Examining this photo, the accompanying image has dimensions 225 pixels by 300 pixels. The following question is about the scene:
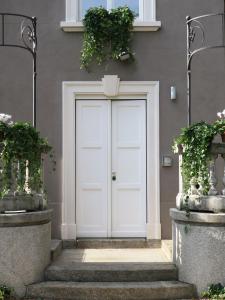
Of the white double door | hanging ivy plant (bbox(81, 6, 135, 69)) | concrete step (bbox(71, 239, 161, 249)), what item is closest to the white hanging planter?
the white double door

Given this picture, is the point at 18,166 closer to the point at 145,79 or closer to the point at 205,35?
the point at 145,79

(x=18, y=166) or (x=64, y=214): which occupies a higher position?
(x=18, y=166)

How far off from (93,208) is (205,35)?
10.9 ft

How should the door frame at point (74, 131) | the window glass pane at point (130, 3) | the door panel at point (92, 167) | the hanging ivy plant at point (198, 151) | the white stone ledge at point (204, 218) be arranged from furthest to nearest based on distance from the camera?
the window glass pane at point (130, 3) → the door panel at point (92, 167) → the door frame at point (74, 131) → the hanging ivy plant at point (198, 151) → the white stone ledge at point (204, 218)

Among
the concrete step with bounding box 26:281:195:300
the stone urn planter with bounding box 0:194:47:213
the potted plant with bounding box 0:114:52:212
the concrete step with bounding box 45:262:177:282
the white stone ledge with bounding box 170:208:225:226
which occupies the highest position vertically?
the potted plant with bounding box 0:114:52:212

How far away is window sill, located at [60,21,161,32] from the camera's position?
320 inches

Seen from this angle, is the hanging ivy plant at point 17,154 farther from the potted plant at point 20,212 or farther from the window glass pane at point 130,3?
the window glass pane at point 130,3

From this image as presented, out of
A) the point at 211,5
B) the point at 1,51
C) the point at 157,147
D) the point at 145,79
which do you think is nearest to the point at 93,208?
the point at 157,147

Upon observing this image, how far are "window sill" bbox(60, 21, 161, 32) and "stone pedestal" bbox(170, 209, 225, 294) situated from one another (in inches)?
133

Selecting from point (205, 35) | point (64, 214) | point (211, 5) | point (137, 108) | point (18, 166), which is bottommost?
point (64, 214)

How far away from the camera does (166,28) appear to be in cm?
824

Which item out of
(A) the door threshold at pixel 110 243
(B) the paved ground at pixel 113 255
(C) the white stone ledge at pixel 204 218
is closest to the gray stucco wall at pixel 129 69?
(A) the door threshold at pixel 110 243

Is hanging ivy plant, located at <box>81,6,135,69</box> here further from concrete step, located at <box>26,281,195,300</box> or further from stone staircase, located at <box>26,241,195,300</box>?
concrete step, located at <box>26,281,195,300</box>

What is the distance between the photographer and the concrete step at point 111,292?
19.7 ft
